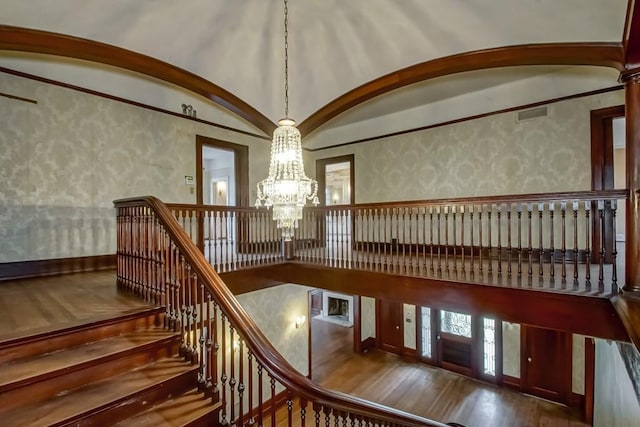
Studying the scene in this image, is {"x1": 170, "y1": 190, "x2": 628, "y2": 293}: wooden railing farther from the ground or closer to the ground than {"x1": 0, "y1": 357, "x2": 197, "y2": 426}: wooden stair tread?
farther from the ground

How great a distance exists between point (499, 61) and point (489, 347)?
5372 millimetres

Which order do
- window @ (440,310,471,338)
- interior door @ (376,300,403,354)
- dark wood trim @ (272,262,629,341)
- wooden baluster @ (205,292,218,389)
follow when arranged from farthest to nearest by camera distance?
interior door @ (376,300,403,354) < window @ (440,310,471,338) < dark wood trim @ (272,262,629,341) < wooden baluster @ (205,292,218,389)

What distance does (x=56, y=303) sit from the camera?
8.79 ft

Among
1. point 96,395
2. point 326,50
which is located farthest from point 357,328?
point 96,395

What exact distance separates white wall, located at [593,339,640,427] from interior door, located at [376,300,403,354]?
138 inches

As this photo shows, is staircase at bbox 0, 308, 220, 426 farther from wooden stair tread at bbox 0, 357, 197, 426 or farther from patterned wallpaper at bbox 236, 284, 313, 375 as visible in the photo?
patterned wallpaper at bbox 236, 284, 313, 375

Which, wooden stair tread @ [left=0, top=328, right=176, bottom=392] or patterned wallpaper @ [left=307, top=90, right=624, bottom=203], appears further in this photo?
patterned wallpaper @ [left=307, top=90, right=624, bottom=203]

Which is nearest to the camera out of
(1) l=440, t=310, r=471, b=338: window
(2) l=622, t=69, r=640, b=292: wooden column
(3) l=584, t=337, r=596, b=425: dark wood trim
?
(2) l=622, t=69, r=640, b=292: wooden column

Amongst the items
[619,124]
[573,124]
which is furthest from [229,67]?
[619,124]

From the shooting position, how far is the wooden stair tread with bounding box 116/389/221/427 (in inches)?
71.3

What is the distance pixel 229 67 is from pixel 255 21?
979 mm

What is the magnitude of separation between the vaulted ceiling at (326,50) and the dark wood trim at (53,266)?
2.42m

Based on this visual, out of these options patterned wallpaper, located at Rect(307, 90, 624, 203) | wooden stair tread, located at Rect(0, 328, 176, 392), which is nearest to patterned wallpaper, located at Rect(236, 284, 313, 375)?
patterned wallpaper, located at Rect(307, 90, 624, 203)

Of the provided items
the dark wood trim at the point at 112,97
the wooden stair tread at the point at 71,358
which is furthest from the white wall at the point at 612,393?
the dark wood trim at the point at 112,97
